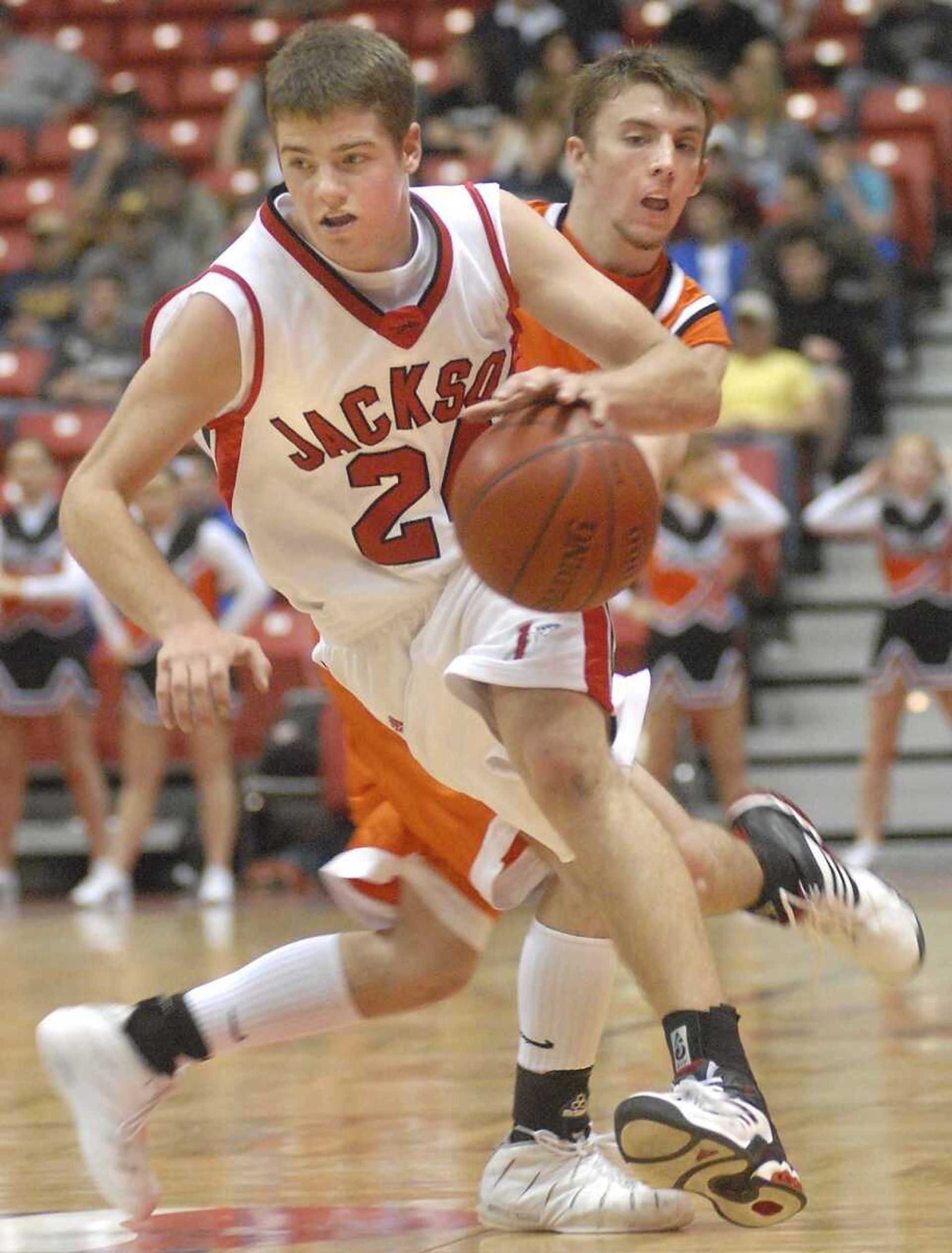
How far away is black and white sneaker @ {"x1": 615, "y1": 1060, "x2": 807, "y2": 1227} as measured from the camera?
8.73ft

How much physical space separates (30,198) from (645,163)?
9.82m

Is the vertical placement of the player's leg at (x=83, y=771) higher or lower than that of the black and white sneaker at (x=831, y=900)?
lower

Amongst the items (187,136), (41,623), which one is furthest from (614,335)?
(187,136)

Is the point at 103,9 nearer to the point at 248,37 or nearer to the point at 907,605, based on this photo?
the point at 248,37

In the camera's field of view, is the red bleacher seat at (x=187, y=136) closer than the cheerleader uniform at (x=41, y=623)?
No

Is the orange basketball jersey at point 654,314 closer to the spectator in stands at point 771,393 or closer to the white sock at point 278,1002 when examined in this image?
the white sock at point 278,1002

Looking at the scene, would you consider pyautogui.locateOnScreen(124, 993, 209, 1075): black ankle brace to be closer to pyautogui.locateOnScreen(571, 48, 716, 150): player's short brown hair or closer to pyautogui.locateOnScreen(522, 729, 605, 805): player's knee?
pyautogui.locateOnScreen(522, 729, 605, 805): player's knee

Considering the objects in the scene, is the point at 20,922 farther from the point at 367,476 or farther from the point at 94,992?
the point at 367,476

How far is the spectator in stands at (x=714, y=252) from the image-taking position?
10055 mm

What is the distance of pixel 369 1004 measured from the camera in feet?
11.1

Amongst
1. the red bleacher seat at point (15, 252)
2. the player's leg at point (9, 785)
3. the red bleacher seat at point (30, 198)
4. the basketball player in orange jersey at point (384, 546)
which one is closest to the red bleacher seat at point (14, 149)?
the red bleacher seat at point (30, 198)

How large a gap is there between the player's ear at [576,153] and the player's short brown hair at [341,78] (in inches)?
27.3

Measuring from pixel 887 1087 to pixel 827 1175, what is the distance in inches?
35.0

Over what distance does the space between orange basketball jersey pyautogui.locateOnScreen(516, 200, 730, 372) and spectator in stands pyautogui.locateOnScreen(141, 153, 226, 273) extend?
26.2 ft
